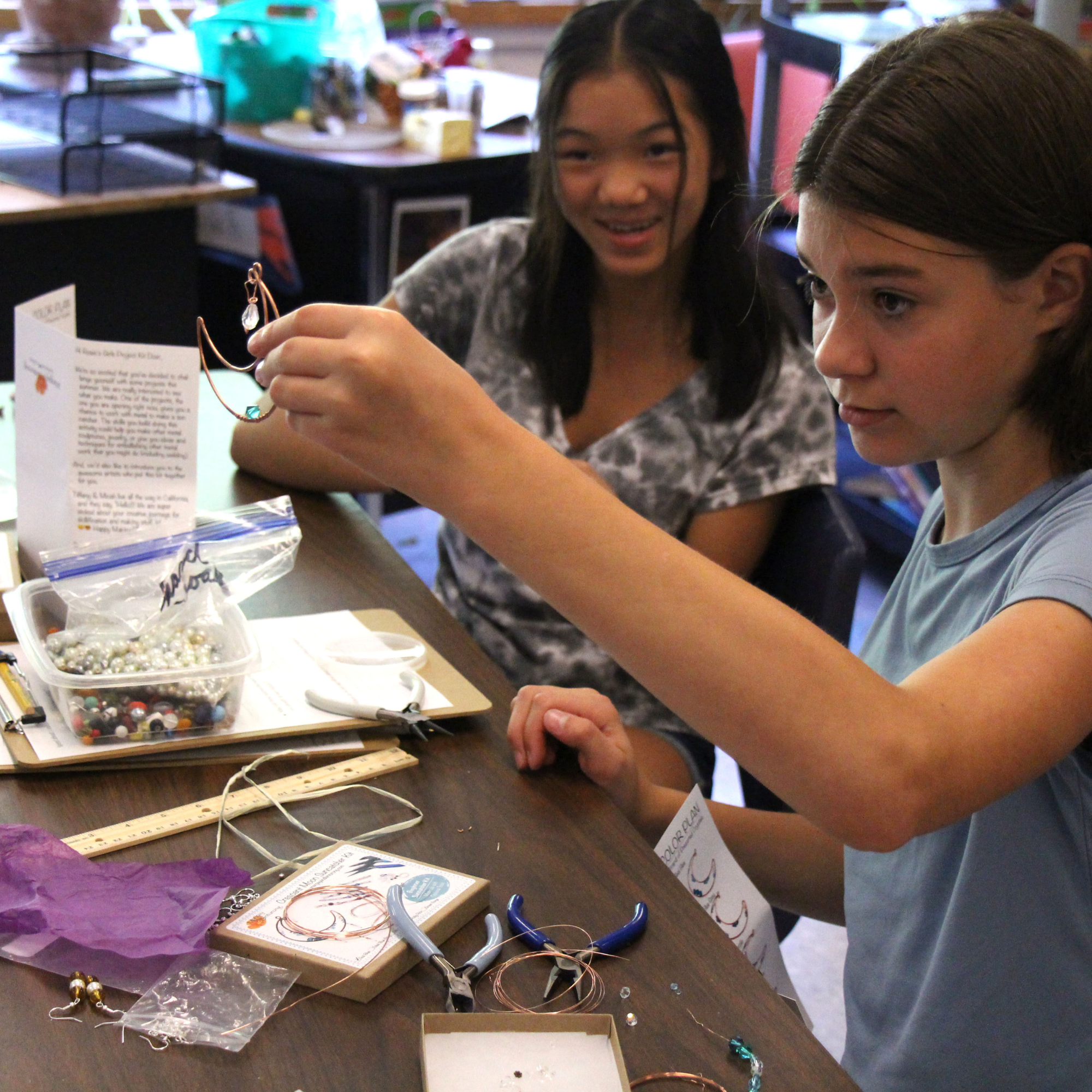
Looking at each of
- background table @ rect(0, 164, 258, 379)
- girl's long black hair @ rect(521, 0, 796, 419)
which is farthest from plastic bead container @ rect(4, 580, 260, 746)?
background table @ rect(0, 164, 258, 379)

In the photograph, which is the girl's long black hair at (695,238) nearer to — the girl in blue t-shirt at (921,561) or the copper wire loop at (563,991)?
the girl in blue t-shirt at (921,561)

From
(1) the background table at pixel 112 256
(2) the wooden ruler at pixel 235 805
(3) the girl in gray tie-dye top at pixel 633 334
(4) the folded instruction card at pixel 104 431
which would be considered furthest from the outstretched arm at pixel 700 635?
(1) the background table at pixel 112 256

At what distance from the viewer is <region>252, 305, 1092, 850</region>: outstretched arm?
64cm

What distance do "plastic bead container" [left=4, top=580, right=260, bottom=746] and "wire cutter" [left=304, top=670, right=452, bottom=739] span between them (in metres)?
0.06

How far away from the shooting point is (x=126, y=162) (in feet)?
A: 7.64

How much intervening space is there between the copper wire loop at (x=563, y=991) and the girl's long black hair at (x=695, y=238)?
0.83m

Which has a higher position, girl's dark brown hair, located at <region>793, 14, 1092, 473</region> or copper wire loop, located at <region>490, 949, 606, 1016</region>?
girl's dark brown hair, located at <region>793, 14, 1092, 473</region>

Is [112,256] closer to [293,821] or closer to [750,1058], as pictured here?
[293,821]

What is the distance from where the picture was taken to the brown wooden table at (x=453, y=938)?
60 cm

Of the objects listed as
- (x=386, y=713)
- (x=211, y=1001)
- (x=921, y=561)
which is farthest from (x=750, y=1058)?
(x=921, y=561)

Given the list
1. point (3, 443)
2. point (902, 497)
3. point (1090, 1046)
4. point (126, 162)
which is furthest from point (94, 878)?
point (902, 497)

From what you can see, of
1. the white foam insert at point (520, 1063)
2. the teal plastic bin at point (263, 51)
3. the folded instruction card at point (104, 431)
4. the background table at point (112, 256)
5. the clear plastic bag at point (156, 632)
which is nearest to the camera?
the white foam insert at point (520, 1063)

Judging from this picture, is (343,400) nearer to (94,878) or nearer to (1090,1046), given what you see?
(94,878)

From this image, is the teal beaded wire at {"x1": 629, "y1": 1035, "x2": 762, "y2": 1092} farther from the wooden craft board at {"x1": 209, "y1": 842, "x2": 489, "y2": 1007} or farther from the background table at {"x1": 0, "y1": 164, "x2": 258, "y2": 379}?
the background table at {"x1": 0, "y1": 164, "x2": 258, "y2": 379}
